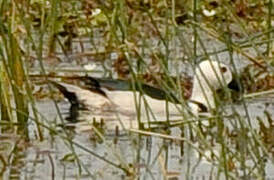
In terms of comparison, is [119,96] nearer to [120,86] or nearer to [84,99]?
[84,99]

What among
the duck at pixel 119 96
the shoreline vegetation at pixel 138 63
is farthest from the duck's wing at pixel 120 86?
the shoreline vegetation at pixel 138 63

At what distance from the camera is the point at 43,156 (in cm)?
634

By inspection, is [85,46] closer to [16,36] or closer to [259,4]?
[259,4]

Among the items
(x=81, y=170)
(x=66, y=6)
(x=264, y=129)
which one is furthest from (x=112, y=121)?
(x=66, y=6)

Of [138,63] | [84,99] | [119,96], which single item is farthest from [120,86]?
[138,63]

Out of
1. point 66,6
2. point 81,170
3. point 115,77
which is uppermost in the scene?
point 66,6

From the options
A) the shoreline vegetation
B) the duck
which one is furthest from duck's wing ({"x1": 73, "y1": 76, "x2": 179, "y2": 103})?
the shoreline vegetation

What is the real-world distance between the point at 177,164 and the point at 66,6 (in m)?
4.22

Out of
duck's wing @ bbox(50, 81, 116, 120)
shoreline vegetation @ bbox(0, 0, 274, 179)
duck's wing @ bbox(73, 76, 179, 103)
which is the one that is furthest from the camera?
duck's wing @ bbox(50, 81, 116, 120)

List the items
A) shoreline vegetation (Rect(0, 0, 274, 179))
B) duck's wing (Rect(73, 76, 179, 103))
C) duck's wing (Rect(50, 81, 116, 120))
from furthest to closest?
duck's wing (Rect(50, 81, 116, 120)) → duck's wing (Rect(73, 76, 179, 103)) → shoreline vegetation (Rect(0, 0, 274, 179))

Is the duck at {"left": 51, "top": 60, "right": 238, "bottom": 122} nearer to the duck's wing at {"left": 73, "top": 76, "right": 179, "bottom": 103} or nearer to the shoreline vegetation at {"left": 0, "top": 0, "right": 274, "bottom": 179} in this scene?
the duck's wing at {"left": 73, "top": 76, "right": 179, "bottom": 103}

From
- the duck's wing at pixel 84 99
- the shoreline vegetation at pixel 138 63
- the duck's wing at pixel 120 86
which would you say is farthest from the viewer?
the duck's wing at pixel 84 99

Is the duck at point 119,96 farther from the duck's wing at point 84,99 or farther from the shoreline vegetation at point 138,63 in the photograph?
the shoreline vegetation at point 138,63

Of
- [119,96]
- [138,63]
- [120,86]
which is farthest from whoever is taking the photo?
[119,96]
